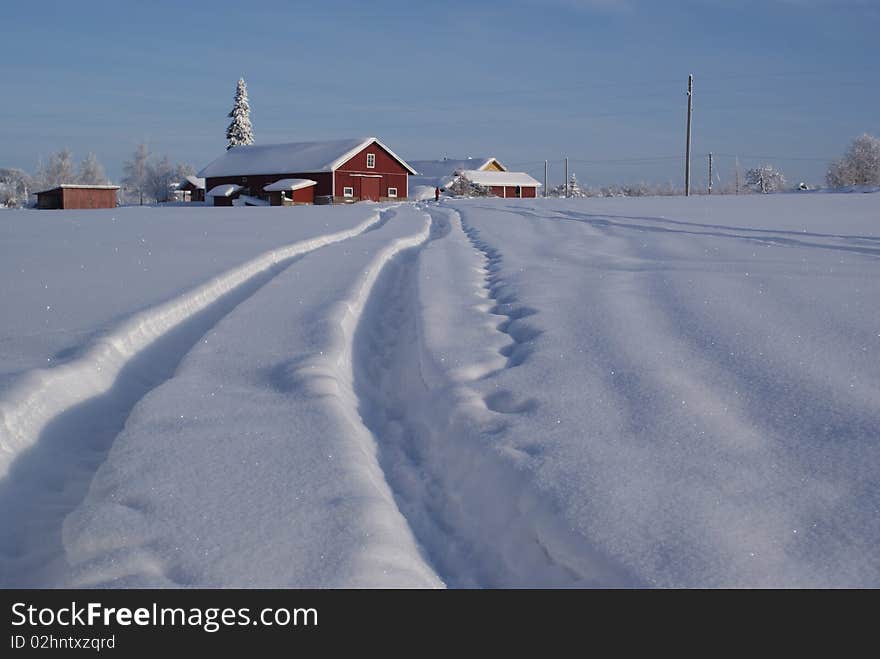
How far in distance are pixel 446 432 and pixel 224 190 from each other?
4845 cm

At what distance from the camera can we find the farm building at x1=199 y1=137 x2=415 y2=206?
46.9 meters

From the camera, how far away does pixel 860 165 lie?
50.8 meters

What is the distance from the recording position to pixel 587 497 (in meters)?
2.90

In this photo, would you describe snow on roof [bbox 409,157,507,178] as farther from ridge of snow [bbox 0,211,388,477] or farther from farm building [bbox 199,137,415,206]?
ridge of snow [bbox 0,211,388,477]

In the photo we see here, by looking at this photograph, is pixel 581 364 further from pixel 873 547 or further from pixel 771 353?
pixel 873 547

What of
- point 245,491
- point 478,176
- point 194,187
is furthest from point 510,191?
point 245,491

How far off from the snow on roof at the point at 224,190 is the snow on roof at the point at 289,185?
10.9 feet

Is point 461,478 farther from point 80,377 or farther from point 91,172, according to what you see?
point 91,172

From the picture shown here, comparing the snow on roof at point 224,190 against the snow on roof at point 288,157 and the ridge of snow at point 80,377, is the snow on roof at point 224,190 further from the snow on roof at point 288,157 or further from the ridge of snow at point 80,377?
the ridge of snow at point 80,377

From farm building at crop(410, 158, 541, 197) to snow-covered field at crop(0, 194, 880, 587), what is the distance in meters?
56.6
